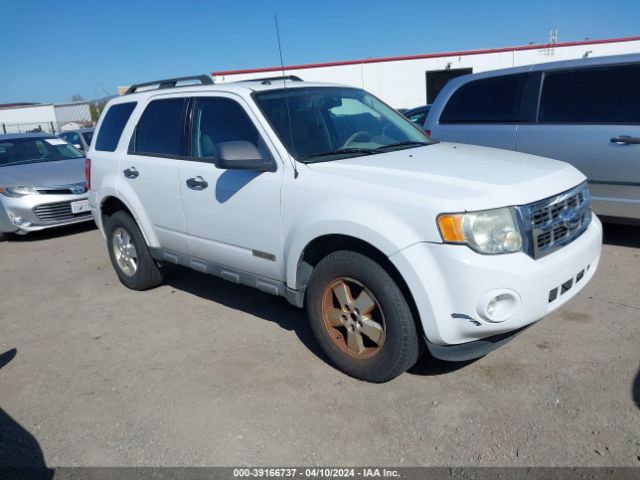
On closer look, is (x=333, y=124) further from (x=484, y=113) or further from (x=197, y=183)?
(x=484, y=113)

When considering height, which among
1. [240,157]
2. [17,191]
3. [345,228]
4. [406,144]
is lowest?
[17,191]

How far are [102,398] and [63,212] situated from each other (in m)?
5.40

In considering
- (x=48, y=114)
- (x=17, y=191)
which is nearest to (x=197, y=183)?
(x=17, y=191)

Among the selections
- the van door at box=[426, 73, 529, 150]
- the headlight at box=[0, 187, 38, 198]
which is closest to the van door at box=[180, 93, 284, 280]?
the van door at box=[426, 73, 529, 150]

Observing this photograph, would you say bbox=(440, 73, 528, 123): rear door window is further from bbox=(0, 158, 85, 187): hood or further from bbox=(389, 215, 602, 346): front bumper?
bbox=(0, 158, 85, 187): hood

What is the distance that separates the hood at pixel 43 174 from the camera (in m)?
7.90

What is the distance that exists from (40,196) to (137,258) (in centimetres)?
370

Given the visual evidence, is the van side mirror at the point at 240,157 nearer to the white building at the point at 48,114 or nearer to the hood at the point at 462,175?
the hood at the point at 462,175

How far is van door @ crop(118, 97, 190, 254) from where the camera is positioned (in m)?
4.38

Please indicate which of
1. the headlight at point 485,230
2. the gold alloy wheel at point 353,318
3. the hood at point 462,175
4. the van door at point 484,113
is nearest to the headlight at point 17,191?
the van door at point 484,113

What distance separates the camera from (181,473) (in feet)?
8.73

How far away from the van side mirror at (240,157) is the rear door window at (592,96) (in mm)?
3487

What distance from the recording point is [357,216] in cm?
303

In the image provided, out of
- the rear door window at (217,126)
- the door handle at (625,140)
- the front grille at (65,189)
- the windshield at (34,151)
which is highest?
the rear door window at (217,126)
